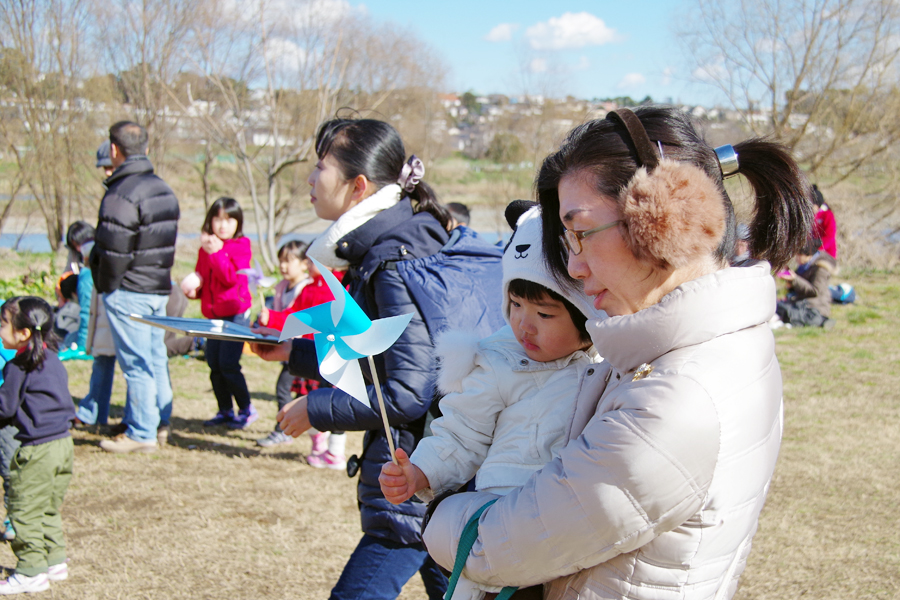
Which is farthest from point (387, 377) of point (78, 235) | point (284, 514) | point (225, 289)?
point (78, 235)

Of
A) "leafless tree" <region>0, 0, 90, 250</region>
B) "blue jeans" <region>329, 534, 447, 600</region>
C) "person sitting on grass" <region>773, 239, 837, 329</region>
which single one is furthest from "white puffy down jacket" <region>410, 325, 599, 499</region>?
"leafless tree" <region>0, 0, 90, 250</region>

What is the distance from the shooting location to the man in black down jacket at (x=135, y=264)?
4.78 metres

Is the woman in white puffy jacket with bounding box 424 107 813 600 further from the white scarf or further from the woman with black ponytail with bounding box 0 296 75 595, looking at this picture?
the woman with black ponytail with bounding box 0 296 75 595

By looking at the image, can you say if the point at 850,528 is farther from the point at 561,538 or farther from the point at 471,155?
the point at 471,155

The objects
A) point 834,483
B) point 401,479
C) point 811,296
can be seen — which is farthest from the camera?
point 811,296

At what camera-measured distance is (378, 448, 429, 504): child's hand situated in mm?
1568

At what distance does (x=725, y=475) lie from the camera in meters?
1.08

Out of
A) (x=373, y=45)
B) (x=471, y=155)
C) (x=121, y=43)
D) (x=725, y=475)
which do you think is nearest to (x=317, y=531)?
(x=725, y=475)

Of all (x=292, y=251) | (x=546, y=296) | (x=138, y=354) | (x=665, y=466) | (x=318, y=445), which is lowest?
(x=318, y=445)

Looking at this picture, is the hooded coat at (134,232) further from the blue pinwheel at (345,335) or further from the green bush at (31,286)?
the green bush at (31,286)

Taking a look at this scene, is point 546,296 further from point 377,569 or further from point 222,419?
point 222,419

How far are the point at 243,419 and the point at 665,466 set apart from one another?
5.18 metres

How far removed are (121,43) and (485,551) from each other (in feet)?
43.5

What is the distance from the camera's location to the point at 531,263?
162cm
